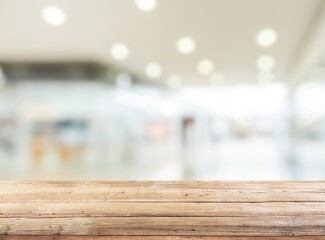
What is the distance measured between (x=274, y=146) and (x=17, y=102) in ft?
15.3

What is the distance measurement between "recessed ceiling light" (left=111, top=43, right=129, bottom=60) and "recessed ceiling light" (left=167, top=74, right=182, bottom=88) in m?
1.07

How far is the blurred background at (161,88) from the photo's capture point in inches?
147

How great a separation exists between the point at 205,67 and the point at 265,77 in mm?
1139

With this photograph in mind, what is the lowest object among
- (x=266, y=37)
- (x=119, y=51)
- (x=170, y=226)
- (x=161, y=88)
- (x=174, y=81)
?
(x=170, y=226)

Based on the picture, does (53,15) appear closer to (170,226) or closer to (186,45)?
(186,45)

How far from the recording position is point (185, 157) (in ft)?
19.6

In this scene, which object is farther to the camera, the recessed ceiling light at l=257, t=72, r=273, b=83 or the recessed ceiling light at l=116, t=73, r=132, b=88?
the recessed ceiling light at l=257, t=72, r=273, b=83

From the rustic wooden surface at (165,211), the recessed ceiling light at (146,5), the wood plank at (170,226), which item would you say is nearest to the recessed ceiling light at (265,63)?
the recessed ceiling light at (146,5)

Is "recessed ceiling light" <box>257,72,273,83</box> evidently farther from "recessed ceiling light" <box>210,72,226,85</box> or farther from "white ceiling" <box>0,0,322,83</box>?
"recessed ceiling light" <box>210,72,226,85</box>

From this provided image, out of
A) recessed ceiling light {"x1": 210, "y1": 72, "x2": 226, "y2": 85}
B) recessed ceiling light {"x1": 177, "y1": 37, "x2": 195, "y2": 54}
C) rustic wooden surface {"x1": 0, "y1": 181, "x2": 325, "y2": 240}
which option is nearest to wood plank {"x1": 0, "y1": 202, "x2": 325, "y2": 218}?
rustic wooden surface {"x1": 0, "y1": 181, "x2": 325, "y2": 240}

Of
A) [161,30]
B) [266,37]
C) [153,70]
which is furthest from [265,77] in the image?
[161,30]

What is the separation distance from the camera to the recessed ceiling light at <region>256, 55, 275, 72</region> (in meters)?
5.02

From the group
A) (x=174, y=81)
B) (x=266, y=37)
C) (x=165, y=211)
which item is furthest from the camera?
(x=174, y=81)

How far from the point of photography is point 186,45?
14.8 feet
